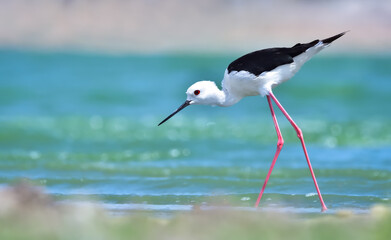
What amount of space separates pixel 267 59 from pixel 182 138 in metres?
7.95

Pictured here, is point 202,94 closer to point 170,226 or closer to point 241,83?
point 241,83

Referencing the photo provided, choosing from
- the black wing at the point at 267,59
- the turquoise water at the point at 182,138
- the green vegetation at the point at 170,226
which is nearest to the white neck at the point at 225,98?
the black wing at the point at 267,59

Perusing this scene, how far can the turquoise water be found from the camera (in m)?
9.10

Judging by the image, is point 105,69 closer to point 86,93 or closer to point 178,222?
point 86,93

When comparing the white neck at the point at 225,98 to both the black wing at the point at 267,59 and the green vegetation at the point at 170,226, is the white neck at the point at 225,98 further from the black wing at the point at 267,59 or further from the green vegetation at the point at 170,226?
the green vegetation at the point at 170,226

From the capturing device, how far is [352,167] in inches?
434

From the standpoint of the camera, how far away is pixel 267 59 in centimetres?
789

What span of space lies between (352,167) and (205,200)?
343cm

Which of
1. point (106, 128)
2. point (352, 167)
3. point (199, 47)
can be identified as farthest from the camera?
point (199, 47)

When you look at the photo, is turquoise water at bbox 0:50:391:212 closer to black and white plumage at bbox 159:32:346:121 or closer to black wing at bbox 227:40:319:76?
black and white plumage at bbox 159:32:346:121

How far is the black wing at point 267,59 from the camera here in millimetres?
7863

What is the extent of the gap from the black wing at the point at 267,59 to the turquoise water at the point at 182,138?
1357 millimetres

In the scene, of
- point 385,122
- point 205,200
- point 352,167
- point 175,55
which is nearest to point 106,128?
point 385,122

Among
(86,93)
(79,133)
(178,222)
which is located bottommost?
(178,222)
